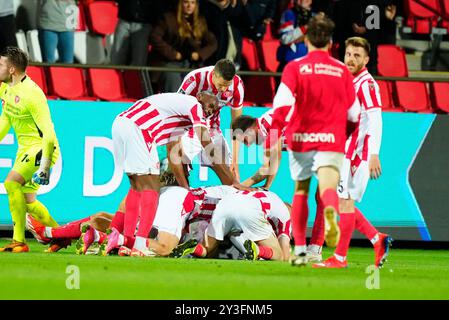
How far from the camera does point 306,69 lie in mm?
8750

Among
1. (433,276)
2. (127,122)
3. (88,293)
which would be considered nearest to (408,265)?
(433,276)

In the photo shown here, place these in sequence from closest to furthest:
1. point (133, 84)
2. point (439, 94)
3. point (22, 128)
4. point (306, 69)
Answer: point (306, 69), point (22, 128), point (133, 84), point (439, 94)

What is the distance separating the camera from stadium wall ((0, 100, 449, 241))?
13.8 m

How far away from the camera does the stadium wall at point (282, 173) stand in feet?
45.3

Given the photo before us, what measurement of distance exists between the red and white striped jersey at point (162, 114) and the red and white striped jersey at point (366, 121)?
1582 millimetres

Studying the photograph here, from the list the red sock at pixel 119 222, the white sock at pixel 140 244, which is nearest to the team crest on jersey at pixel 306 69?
the white sock at pixel 140 244

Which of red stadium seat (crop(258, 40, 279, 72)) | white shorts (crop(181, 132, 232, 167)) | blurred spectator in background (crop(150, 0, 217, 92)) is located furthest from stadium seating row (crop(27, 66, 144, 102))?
red stadium seat (crop(258, 40, 279, 72))

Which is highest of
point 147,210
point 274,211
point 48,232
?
point 147,210

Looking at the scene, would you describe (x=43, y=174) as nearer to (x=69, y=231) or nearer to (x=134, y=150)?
Result: (x=69, y=231)

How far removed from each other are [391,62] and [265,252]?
680cm

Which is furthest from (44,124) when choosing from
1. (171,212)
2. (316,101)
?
(316,101)

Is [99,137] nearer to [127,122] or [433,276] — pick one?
[127,122]

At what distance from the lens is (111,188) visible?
1395 centimetres

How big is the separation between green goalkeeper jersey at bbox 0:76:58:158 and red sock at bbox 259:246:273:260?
241 centimetres
